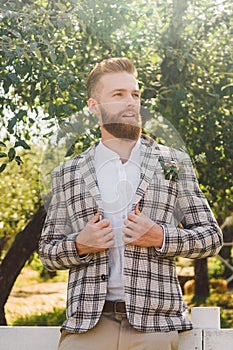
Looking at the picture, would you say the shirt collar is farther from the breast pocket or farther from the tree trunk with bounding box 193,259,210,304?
the tree trunk with bounding box 193,259,210,304

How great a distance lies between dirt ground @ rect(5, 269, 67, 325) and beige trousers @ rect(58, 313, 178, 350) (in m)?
6.99

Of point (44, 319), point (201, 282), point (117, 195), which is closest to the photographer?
point (117, 195)

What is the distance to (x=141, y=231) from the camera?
2404 mm

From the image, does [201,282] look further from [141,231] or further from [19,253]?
[141,231]

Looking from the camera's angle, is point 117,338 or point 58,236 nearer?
point 117,338

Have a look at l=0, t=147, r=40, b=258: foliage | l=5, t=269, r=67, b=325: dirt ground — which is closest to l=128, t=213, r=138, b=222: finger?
l=0, t=147, r=40, b=258: foliage

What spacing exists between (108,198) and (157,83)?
2203 mm

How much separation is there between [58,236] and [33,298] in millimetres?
9563

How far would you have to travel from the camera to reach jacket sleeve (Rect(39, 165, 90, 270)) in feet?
8.23

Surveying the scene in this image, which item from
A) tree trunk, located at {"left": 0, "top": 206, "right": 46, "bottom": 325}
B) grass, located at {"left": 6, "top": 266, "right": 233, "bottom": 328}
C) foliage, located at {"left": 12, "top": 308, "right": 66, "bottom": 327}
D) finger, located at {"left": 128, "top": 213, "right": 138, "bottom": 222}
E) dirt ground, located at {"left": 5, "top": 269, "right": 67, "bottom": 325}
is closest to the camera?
finger, located at {"left": 128, "top": 213, "right": 138, "bottom": 222}

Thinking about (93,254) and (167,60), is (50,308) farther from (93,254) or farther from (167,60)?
(93,254)

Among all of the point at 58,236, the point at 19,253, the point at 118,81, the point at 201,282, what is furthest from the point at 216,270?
the point at 118,81

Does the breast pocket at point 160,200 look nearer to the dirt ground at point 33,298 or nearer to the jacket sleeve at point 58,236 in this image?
the jacket sleeve at point 58,236

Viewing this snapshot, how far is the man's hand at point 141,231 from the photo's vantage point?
2.40m
